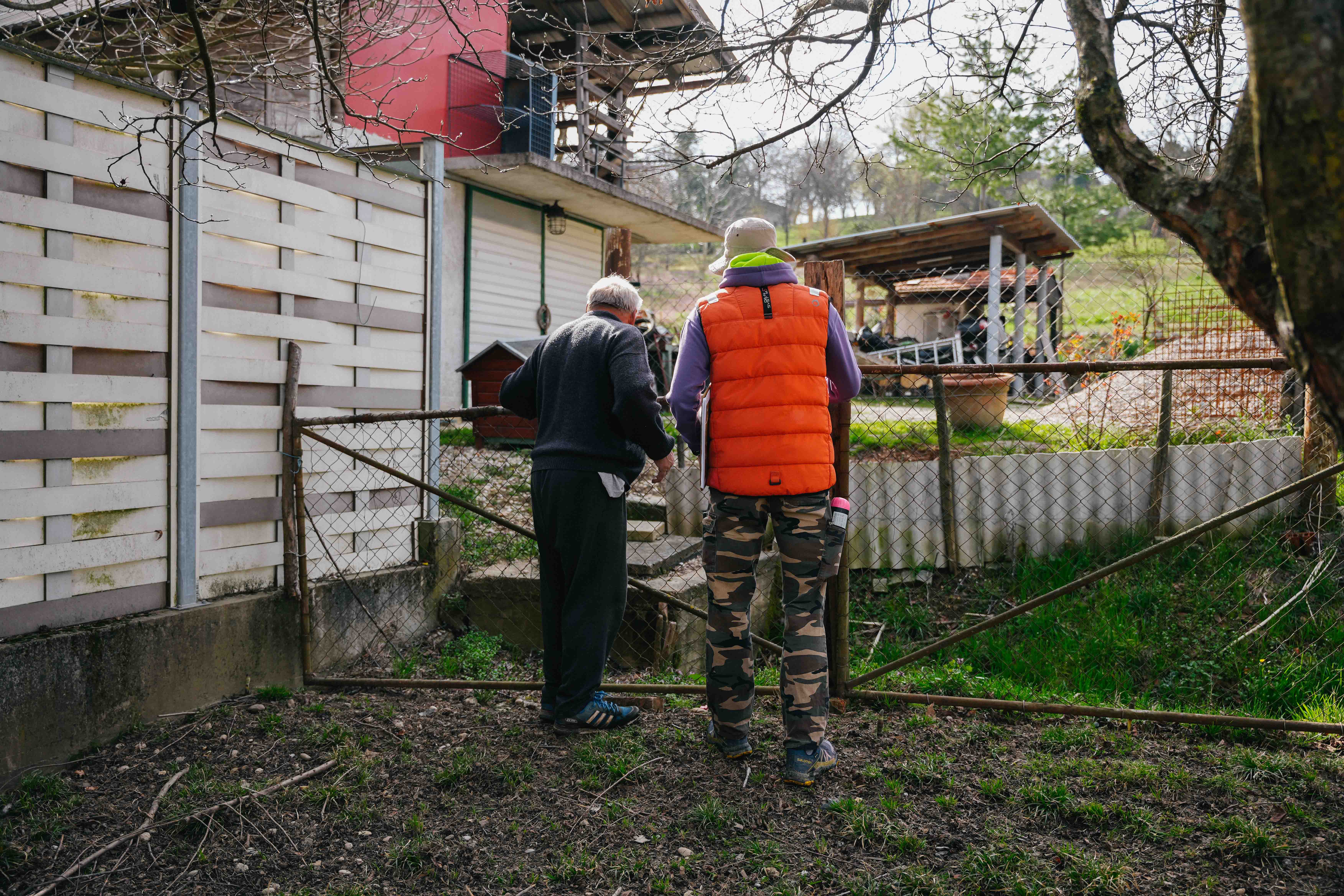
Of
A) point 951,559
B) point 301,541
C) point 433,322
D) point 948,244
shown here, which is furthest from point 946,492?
point 948,244

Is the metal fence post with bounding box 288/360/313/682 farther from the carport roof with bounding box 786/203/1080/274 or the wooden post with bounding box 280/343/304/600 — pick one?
the carport roof with bounding box 786/203/1080/274

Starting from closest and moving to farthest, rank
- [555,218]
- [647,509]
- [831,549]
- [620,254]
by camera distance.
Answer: [831,549] → [647,509] → [620,254] → [555,218]

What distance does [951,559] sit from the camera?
5.59 meters

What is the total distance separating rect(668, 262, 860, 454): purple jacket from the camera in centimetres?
303

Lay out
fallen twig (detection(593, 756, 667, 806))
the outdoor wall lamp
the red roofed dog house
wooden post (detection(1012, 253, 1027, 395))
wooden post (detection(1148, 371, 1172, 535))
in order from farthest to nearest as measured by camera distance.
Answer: the outdoor wall lamp, wooden post (detection(1012, 253, 1027, 395)), the red roofed dog house, wooden post (detection(1148, 371, 1172, 535)), fallen twig (detection(593, 756, 667, 806))

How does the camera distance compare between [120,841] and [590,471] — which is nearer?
[120,841]

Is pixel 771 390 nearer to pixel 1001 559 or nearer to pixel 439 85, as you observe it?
pixel 1001 559

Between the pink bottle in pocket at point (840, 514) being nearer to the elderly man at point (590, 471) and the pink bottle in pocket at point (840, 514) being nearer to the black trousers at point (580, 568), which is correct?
the elderly man at point (590, 471)

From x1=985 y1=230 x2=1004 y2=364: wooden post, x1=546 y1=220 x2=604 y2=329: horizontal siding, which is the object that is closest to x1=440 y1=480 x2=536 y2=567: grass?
x1=985 y1=230 x2=1004 y2=364: wooden post

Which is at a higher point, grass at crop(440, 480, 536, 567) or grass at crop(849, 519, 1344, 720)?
grass at crop(440, 480, 536, 567)

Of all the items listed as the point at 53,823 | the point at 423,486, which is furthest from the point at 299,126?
the point at 53,823

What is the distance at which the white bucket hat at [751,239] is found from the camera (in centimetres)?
312

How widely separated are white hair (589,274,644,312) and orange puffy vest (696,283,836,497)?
1.82 feet

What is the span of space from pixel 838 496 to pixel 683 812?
1.38 metres
